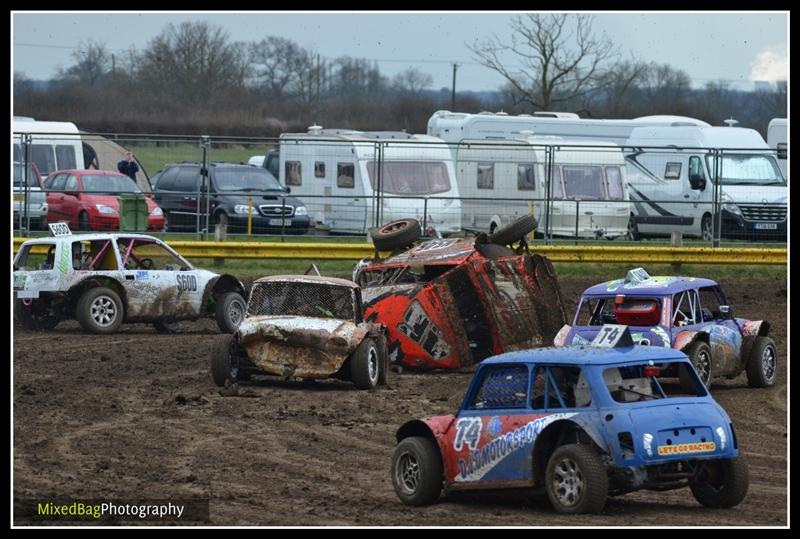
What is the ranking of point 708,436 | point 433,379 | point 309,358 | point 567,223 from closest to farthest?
1. point 708,436
2. point 309,358
3. point 433,379
4. point 567,223

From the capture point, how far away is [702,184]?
3309cm

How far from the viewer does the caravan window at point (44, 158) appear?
114ft

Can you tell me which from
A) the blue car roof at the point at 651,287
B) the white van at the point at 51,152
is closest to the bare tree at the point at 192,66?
the white van at the point at 51,152

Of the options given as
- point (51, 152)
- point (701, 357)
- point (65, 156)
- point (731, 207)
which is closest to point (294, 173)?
point (65, 156)

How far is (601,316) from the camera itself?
16.6 meters

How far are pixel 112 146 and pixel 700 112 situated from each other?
105ft

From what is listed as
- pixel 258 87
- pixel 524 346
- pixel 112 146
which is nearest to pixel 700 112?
pixel 258 87

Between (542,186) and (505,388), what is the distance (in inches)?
899

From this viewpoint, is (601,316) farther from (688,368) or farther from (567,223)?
(567,223)

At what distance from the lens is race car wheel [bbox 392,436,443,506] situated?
1052 cm

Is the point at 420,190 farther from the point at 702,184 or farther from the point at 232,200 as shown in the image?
the point at 702,184

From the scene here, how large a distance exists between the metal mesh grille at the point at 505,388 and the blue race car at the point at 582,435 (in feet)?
0.03

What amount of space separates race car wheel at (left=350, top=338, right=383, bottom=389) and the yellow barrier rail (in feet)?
34.6

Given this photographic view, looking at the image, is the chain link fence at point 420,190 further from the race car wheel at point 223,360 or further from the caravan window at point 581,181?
the race car wheel at point 223,360
